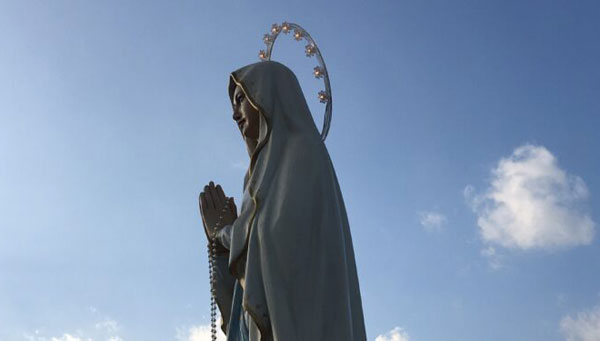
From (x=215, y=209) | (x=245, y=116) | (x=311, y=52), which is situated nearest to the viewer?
(x=245, y=116)

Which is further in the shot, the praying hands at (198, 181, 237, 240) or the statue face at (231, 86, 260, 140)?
the praying hands at (198, 181, 237, 240)

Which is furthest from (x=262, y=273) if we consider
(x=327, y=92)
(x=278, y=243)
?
(x=327, y=92)

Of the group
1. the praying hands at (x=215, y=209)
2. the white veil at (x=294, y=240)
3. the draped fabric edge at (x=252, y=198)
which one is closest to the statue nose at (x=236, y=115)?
the draped fabric edge at (x=252, y=198)

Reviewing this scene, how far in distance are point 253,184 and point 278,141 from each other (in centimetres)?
37

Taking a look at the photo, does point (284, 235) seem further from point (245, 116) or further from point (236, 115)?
point (236, 115)

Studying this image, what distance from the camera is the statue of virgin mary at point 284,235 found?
163 inches

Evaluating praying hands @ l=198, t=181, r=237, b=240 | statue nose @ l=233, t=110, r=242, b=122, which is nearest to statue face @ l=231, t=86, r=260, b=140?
statue nose @ l=233, t=110, r=242, b=122

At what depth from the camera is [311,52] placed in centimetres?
654

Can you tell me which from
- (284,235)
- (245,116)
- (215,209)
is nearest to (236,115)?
(245,116)

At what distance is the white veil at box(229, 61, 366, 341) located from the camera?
4121 millimetres

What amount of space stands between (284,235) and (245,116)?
4.69 ft

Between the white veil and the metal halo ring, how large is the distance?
0.97 m

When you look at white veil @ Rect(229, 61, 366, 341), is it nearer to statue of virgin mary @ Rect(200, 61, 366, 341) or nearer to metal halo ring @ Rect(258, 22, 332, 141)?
statue of virgin mary @ Rect(200, 61, 366, 341)

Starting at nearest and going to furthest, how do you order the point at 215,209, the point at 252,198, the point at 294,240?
1. the point at 294,240
2. the point at 252,198
3. the point at 215,209
